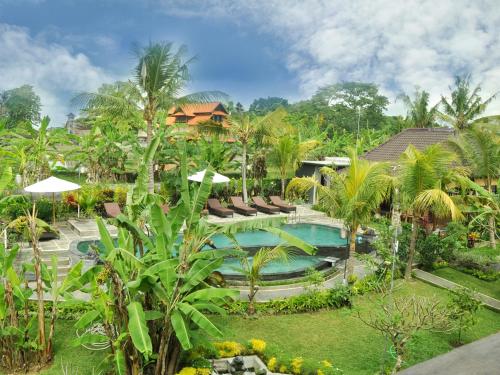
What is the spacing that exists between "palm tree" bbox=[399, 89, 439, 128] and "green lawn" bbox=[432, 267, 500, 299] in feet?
75.0

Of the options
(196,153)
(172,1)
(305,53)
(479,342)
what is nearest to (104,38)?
(305,53)

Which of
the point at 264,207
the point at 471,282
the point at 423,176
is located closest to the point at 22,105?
the point at 264,207

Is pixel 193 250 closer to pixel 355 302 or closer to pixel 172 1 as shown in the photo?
pixel 355 302

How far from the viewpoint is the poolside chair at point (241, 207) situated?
18.6 m

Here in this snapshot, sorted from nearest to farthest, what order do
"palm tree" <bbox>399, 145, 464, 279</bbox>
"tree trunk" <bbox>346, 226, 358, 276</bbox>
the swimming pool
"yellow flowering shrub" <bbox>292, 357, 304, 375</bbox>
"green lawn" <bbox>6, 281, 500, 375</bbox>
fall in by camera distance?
"yellow flowering shrub" <bbox>292, 357, 304, 375</bbox> < "green lawn" <bbox>6, 281, 500, 375</bbox> < "tree trunk" <bbox>346, 226, 358, 276</bbox> < "palm tree" <bbox>399, 145, 464, 279</bbox> < the swimming pool

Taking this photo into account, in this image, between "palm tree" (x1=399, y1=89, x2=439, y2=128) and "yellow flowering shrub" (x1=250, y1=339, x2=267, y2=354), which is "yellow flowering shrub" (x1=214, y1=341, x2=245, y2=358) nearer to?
"yellow flowering shrub" (x1=250, y1=339, x2=267, y2=354)

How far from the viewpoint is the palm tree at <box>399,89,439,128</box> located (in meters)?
32.9

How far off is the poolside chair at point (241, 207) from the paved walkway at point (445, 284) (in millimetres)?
8052

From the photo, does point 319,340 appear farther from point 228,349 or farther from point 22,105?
point 22,105

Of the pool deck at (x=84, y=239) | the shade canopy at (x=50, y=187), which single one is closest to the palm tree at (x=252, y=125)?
the pool deck at (x=84, y=239)

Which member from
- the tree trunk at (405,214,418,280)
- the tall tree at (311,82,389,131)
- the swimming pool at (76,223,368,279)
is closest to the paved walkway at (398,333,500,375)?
the swimming pool at (76,223,368,279)

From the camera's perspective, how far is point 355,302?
9.70 m

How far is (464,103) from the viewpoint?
1130 inches

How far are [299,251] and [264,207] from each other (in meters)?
5.67
